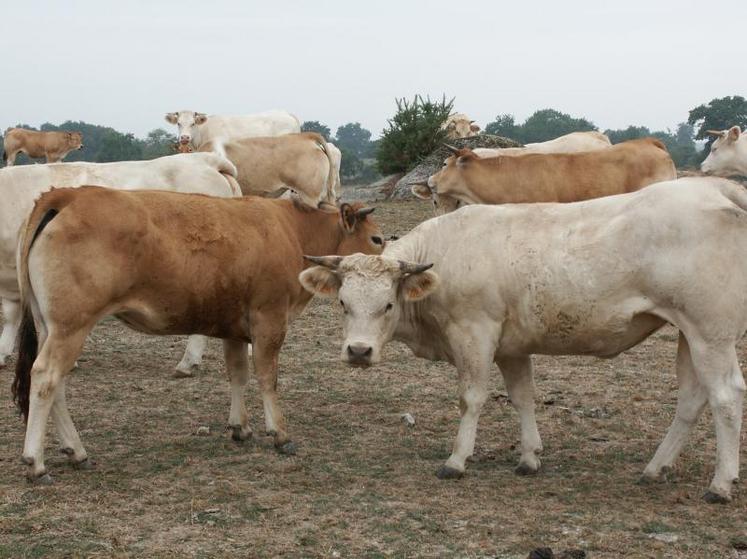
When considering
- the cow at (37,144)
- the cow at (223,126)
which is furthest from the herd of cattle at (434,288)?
the cow at (37,144)

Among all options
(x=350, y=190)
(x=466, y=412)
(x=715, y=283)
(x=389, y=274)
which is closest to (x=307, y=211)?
(x=389, y=274)

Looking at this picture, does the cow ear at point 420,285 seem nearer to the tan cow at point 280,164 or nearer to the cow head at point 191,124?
the tan cow at point 280,164

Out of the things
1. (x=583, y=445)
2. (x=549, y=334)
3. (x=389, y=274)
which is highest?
(x=389, y=274)

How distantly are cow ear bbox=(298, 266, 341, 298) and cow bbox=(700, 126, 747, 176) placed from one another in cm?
1305

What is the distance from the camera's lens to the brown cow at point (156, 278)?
6316 mm

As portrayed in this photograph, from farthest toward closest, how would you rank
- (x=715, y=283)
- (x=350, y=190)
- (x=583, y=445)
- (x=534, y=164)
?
1. (x=350, y=190)
2. (x=534, y=164)
3. (x=583, y=445)
4. (x=715, y=283)

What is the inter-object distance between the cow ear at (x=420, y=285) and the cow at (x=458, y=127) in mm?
23493

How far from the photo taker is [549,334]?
6.56 m

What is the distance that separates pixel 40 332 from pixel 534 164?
808 cm

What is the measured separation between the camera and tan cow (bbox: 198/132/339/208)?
15961 mm

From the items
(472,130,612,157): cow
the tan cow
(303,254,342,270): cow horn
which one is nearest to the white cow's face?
the tan cow

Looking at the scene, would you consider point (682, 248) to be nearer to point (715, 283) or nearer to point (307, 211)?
point (715, 283)

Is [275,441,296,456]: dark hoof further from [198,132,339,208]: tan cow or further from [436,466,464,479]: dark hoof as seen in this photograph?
[198,132,339,208]: tan cow

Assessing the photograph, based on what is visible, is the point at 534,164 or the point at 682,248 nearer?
the point at 682,248
